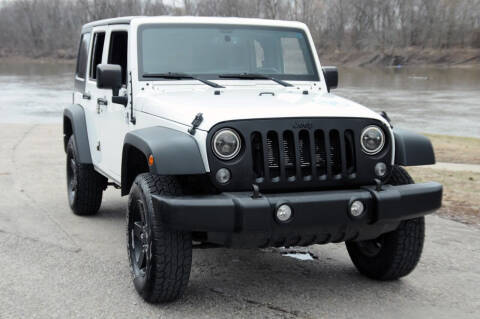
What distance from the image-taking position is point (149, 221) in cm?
424

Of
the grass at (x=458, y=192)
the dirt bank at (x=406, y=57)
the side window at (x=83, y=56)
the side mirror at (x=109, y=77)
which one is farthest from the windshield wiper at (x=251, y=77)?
the dirt bank at (x=406, y=57)

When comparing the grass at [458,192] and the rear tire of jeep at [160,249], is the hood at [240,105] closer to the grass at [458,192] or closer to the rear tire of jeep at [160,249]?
the rear tire of jeep at [160,249]

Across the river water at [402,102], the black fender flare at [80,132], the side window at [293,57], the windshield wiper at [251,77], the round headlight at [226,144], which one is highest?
the side window at [293,57]

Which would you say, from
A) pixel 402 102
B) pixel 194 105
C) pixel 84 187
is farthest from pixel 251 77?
pixel 402 102

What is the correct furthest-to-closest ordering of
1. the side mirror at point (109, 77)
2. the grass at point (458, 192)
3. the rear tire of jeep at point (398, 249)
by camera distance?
the grass at point (458, 192) → the side mirror at point (109, 77) → the rear tire of jeep at point (398, 249)

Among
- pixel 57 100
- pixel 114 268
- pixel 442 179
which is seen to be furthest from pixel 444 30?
pixel 114 268

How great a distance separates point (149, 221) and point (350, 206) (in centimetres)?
124

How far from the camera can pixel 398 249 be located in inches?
187

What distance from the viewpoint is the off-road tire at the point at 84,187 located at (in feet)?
22.1

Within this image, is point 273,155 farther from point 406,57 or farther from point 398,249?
point 406,57

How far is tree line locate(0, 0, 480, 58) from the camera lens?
84.5m

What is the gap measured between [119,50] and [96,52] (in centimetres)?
89

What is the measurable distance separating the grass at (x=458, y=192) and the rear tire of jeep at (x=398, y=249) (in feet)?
7.74

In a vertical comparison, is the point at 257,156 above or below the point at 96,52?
below
